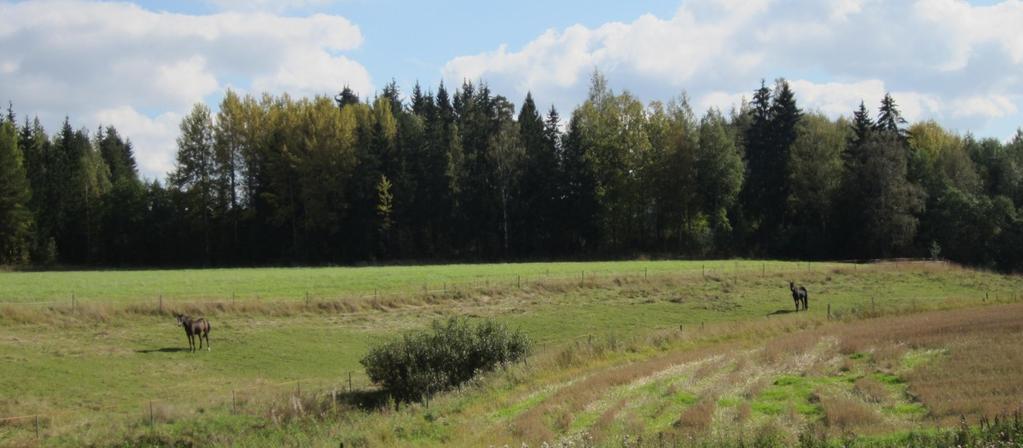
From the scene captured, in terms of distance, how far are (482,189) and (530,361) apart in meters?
67.4

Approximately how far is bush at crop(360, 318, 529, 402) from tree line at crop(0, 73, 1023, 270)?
60.8 metres

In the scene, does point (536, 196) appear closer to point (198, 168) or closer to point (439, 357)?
point (198, 168)

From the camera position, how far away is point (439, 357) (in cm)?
2964

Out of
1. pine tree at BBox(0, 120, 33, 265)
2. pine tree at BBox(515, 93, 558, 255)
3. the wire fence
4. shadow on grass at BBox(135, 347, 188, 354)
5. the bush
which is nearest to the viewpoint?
the bush

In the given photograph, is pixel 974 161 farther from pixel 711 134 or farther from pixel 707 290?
pixel 707 290

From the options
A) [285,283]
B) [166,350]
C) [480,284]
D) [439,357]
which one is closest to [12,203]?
[285,283]

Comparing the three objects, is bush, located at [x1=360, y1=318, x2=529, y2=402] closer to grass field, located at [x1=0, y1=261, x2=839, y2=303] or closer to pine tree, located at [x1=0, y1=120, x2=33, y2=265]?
grass field, located at [x1=0, y1=261, x2=839, y2=303]

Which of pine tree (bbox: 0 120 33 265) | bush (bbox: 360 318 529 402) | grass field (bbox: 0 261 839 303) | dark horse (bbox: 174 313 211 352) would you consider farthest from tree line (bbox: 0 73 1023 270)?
bush (bbox: 360 318 529 402)

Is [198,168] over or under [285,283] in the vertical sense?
over

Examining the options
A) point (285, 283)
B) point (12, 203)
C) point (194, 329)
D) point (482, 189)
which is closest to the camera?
point (194, 329)

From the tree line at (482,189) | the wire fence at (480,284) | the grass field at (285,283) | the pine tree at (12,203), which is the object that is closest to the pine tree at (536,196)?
the tree line at (482,189)

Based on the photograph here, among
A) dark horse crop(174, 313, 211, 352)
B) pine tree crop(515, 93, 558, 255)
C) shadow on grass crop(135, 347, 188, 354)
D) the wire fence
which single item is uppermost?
pine tree crop(515, 93, 558, 255)

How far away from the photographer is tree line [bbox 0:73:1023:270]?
9050cm

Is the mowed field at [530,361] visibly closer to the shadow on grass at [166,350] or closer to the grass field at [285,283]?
the shadow on grass at [166,350]
